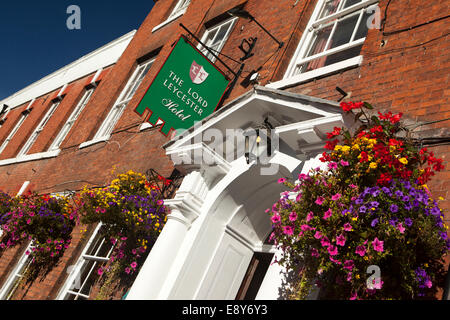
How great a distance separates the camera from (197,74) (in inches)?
237

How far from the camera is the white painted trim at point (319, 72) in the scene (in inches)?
187

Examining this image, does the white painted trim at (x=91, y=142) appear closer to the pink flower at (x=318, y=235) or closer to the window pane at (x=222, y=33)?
the window pane at (x=222, y=33)

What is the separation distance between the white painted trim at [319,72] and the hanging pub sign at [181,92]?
1.12 m

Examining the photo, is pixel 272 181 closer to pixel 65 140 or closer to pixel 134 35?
pixel 65 140

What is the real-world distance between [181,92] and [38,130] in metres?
10.6

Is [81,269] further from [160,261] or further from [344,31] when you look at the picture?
[344,31]

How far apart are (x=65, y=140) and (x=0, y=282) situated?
4350mm

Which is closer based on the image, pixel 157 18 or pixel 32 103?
pixel 157 18

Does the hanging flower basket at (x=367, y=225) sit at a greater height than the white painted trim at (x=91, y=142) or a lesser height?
lesser

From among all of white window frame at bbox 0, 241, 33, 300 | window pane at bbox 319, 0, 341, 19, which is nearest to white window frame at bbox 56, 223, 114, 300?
white window frame at bbox 0, 241, 33, 300

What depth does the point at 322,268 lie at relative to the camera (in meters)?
2.75

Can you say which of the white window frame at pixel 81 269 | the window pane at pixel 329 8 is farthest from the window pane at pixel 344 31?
the white window frame at pixel 81 269

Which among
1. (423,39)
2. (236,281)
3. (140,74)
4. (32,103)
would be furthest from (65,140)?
(423,39)

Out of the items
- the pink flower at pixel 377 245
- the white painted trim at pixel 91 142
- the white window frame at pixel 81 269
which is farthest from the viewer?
the white painted trim at pixel 91 142
